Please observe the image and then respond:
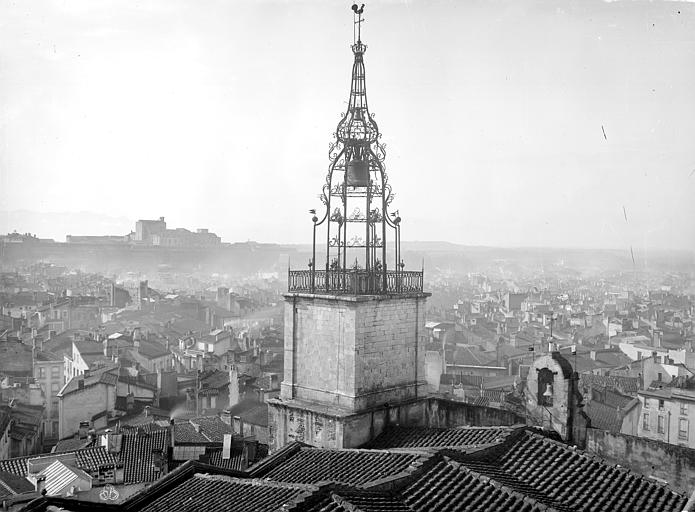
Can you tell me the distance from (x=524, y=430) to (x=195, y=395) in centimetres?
2858

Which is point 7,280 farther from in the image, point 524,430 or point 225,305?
point 524,430

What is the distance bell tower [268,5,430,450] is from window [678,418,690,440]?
2017 cm

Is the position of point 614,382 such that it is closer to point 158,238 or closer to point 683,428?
point 683,428

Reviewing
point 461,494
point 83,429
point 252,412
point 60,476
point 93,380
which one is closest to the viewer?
point 461,494

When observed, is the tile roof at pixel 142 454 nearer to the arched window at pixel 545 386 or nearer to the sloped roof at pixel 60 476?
the sloped roof at pixel 60 476

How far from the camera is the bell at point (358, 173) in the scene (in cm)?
1426

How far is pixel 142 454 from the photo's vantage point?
22297mm

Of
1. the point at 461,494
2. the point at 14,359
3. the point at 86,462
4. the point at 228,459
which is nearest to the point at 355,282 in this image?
the point at 461,494

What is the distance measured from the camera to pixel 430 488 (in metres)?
9.23

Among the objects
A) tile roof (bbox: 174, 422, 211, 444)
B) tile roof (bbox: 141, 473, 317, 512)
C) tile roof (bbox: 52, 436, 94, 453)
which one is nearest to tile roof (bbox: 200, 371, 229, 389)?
tile roof (bbox: 52, 436, 94, 453)

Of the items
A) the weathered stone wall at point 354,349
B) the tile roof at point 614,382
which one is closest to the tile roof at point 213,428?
the weathered stone wall at point 354,349

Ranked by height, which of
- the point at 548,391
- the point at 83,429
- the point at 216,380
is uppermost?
the point at 548,391

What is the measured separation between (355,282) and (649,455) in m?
6.43

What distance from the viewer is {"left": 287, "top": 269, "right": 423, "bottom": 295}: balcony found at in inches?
527
